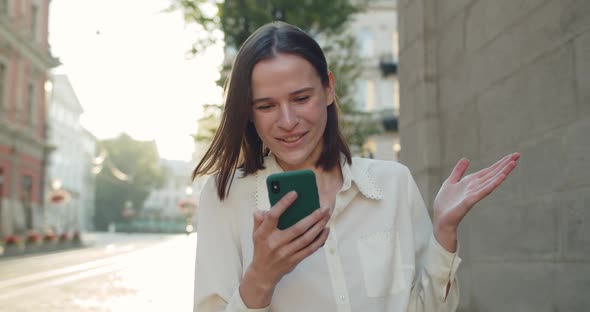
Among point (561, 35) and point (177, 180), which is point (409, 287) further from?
point (177, 180)

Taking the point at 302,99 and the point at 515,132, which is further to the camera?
the point at 515,132

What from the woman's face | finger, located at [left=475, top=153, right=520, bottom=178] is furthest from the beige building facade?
the woman's face

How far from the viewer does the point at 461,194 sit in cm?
182

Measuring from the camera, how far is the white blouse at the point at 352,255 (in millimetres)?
1838

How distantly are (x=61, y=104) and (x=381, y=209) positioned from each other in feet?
214

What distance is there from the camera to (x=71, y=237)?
117ft

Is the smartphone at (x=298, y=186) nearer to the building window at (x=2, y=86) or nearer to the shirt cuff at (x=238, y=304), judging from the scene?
the shirt cuff at (x=238, y=304)

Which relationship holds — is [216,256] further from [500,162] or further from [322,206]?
A: [500,162]

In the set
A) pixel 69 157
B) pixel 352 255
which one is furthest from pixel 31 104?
pixel 352 255

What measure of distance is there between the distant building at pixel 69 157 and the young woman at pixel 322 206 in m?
57.4

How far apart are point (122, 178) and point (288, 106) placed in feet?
252

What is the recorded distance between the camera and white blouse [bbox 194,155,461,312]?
1.84 m

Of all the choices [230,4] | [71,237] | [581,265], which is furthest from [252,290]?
[71,237]

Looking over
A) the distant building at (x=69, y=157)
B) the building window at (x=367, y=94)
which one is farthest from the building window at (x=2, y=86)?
the distant building at (x=69, y=157)
